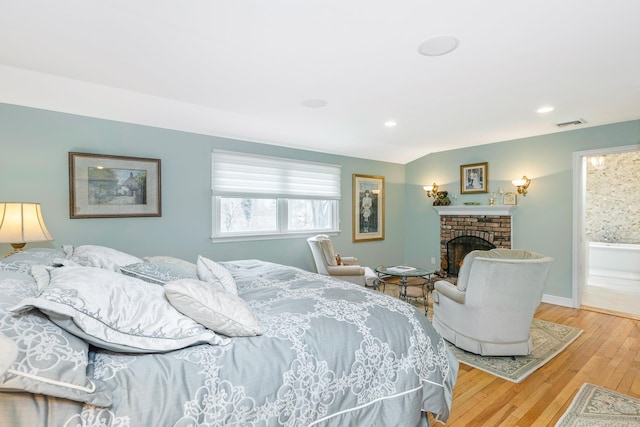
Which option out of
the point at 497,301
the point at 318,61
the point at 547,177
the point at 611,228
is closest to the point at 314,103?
the point at 318,61

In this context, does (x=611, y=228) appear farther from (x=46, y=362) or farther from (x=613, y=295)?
(x=46, y=362)

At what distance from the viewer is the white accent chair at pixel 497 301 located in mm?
2697

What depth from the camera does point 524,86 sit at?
3.00 m

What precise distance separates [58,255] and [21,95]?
174cm

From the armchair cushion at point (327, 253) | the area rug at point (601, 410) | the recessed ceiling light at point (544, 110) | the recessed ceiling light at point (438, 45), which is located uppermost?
the recessed ceiling light at point (438, 45)

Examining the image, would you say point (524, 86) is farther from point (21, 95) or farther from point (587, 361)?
point (21, 95)

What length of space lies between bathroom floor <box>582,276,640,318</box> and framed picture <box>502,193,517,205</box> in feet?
5.64

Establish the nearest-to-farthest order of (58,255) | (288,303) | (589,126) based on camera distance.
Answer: (288,303), (58,255), (589,126)

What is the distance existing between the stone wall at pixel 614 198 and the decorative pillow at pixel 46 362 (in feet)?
25.5

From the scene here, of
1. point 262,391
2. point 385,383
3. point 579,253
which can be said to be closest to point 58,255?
point 262,391

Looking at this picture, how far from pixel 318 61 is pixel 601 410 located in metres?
3.16

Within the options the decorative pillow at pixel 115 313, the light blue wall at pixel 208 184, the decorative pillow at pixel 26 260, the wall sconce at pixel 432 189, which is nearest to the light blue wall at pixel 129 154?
the light blue wall at pixel 208 184

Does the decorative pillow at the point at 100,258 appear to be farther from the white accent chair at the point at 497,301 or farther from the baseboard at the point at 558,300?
the baseboard at the point at 558,300

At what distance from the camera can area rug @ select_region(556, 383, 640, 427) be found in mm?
2033
